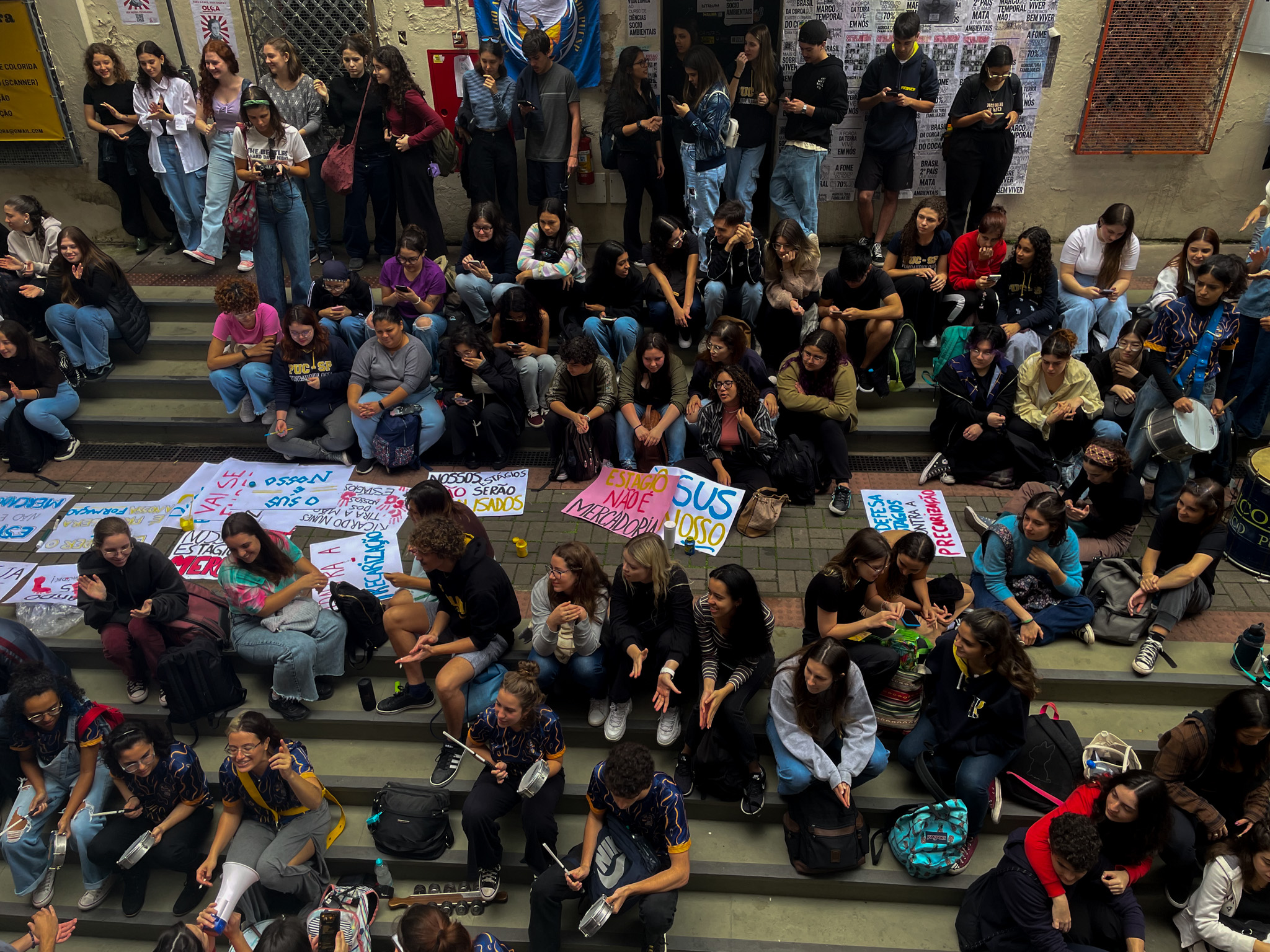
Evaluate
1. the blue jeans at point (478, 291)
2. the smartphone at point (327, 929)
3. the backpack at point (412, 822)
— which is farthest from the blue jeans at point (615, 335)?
the smartphone at point (327, 929)

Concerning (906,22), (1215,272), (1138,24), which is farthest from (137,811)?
(1138,24)

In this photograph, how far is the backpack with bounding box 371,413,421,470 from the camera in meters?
7.86

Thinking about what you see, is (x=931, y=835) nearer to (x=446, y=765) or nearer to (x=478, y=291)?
(x=446, y=765)

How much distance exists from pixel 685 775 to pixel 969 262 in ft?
16.8

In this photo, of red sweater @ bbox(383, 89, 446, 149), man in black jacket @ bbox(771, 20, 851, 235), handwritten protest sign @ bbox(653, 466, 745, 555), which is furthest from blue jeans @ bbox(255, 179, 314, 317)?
man in black jacket @ bbox(771, 20, 851, 235)

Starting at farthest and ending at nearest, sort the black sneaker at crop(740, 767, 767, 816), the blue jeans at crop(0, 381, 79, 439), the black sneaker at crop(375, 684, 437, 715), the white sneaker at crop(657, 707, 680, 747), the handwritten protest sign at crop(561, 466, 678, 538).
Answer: the blue jeans at crop(0, 381, 79, 439)
the handwritten protest sign at crop(561, 466, 678, 538)
the black sneaker at crop(375, 684, 437, 715)
the white sneaker at crop(657, 707, 680, 747)
the black sneaker at crop(740, 767, 767, 816)

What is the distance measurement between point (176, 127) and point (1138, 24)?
948 centimetres

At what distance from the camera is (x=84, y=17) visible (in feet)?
A: 31.8

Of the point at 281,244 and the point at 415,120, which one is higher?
the point at 415,120

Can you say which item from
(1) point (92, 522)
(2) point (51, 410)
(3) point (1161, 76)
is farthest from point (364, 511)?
(3) point (1161, 76)

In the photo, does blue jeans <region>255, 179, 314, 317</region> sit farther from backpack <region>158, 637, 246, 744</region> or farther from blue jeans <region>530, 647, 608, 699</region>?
blue jeans <region>530, 647, 608, 699</region>

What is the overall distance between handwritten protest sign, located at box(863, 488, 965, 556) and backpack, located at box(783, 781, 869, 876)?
2368 millimetres

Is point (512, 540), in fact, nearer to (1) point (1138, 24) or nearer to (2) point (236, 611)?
(2) point (236, 611)

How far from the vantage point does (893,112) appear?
908cm
